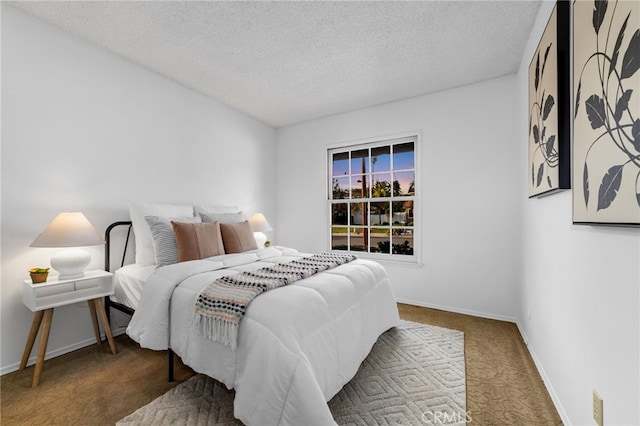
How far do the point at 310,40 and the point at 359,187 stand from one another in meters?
2.22

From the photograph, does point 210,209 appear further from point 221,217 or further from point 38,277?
point 38,277

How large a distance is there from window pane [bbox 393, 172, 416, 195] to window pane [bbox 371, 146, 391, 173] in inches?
7.3

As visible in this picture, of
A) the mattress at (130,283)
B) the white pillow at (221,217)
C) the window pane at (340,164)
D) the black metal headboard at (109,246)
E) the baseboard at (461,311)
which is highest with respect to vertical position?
the window pane at (340,164)

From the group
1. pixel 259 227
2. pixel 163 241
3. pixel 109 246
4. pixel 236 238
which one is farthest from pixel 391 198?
pixel 109 246

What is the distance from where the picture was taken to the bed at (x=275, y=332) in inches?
51.8

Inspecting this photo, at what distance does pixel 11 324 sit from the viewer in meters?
→ 2.14

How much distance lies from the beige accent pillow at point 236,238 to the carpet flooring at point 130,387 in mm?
1053

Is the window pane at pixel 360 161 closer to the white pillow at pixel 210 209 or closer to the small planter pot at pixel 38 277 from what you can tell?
the white pillow at pixel 210 209

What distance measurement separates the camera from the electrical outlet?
1.17 meters

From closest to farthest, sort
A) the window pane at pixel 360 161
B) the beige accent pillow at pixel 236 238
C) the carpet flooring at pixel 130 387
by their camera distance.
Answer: the carpet flooring at pixel 130 387
the beige accent pillow at pixel 236 238
the window pane at pixel 360 161

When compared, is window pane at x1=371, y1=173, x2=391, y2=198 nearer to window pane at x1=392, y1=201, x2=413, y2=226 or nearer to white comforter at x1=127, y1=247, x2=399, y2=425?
window pane at x1=392, y1=201, x2=413, y2=226

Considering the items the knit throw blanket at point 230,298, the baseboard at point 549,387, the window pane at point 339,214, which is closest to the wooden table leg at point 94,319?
the knit throw blanket at point 230,298

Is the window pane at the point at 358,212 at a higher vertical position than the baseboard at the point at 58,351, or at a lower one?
higher

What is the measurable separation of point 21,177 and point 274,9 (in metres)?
2.31
